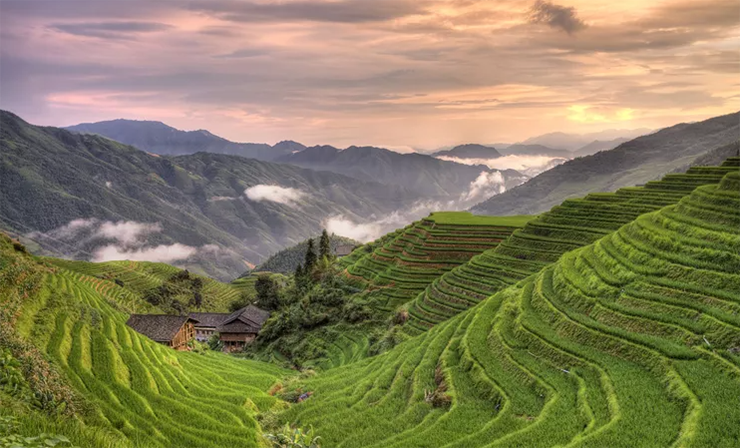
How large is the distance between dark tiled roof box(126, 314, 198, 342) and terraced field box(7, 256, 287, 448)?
27.8 meters

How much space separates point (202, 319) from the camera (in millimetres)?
90125

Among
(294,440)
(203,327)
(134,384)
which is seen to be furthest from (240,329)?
(294,440)

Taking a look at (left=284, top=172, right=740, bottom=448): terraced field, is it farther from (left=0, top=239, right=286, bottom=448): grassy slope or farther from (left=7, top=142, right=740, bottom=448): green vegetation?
(left=0, top=239, right=286, bottom=448): grassy slope

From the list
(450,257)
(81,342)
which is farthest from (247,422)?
(450,257)

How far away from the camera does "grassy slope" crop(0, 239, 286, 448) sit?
21297 millimetres

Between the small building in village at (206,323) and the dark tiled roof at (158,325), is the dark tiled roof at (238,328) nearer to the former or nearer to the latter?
the small building in village at (206,323)

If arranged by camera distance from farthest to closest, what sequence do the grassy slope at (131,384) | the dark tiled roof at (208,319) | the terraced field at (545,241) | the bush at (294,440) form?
the dark tiled roof at (208,319), the terraced field at (545,241), the grassy slope at (131,384), the bush at (294,440)

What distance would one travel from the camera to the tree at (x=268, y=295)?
285 feet

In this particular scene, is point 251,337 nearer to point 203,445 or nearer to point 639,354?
point 203,445

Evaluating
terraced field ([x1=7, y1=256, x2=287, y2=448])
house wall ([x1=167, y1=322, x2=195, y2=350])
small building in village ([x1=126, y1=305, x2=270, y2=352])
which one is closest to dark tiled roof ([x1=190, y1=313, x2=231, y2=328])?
small building in village ([x1=126, y1=305, x2=270, y2=352])

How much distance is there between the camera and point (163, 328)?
59.9 m

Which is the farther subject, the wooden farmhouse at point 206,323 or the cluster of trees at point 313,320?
the wooden farmhouse at point 206,323

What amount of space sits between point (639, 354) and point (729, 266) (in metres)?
6.63

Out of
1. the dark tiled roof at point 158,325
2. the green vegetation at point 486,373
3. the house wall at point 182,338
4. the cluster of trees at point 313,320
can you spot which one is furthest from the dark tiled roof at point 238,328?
the green vegetation at point 486,373
